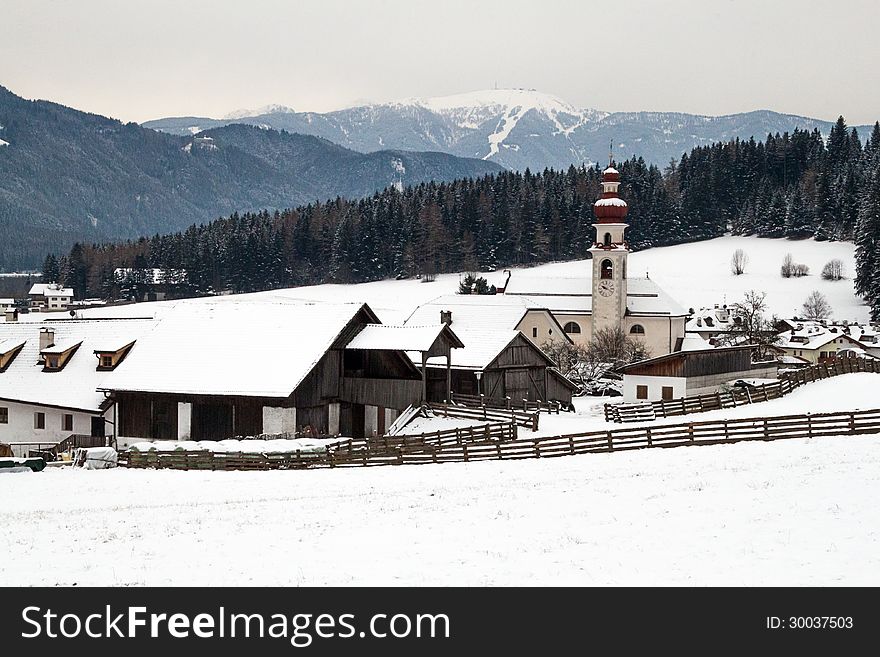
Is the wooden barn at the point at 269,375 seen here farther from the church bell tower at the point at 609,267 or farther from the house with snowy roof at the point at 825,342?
the house with snowy roof at the point at 825,342

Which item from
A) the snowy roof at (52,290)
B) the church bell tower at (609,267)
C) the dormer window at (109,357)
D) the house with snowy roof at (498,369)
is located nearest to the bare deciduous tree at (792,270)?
the church bell tower at (609,267)

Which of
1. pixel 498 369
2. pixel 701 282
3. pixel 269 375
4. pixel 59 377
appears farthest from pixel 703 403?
pixel 701 282

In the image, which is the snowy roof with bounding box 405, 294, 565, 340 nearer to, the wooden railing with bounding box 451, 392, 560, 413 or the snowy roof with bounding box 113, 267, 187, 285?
the wooden railing with bounding box 451, 392, 560, 413

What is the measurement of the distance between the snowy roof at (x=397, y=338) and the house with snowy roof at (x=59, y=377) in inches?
486

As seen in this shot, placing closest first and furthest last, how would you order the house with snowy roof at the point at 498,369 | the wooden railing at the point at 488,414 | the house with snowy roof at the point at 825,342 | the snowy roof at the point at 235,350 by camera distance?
the wooden railing at the point at 488,414 < the snowy roof at the point at 235,350 < the house with snowy roof at the point at 498,369 < the house with snowy roof at the point at 825,342

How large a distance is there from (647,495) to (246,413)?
23.6 meters

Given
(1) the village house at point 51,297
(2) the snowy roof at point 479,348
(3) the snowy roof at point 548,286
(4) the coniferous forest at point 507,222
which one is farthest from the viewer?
(1) the village house at point 51,297

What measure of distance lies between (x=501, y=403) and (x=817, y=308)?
67313 millimetres

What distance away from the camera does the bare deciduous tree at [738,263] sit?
427 ft

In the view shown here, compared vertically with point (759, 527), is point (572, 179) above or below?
above

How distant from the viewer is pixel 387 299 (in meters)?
128

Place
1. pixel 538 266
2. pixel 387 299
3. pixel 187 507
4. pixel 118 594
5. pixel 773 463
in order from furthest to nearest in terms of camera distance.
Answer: pixel 538 266, pixel 387 299, pixel 773 463, pixel 187 507, pixel 118 594

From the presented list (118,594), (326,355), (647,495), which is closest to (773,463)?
(647,495)

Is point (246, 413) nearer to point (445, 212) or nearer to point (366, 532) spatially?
point (366, 532)
